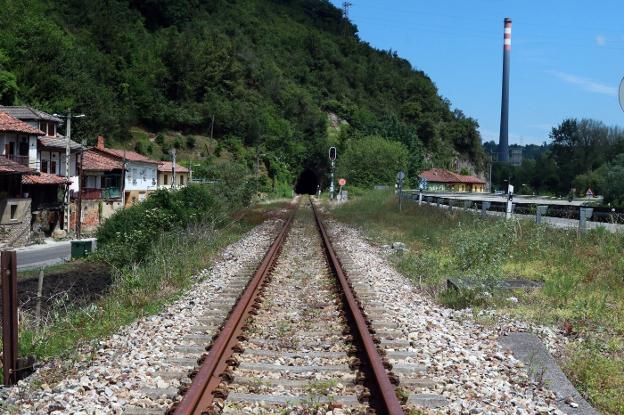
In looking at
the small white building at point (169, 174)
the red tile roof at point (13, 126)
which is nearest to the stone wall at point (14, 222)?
the red tile roof at point (13, 126)

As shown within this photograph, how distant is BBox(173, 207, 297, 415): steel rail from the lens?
15.6 ft

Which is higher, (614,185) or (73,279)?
(614,185)

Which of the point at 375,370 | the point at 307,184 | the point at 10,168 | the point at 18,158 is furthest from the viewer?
the point at 307,184

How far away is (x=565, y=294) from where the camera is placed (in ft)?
29.7

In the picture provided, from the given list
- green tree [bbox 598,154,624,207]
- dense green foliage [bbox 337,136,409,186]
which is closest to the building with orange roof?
dense green foliage [bbox 337,136,409,186]

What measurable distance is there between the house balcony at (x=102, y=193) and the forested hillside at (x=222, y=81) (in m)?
10.9

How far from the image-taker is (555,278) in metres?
10.4

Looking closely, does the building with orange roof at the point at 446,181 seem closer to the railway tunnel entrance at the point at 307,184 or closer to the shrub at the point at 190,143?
the railway tunnel entrance at the point at 307,184

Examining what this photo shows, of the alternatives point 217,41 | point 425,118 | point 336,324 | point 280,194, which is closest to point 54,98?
point 280,194

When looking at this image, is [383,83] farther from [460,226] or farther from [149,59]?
[460,226]

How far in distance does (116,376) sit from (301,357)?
5.90 ft

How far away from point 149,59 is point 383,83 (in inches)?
2883

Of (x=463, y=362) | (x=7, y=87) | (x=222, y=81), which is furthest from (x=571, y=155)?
(x=463, y=362)

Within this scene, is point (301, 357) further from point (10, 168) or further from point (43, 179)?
point (43, 179)
